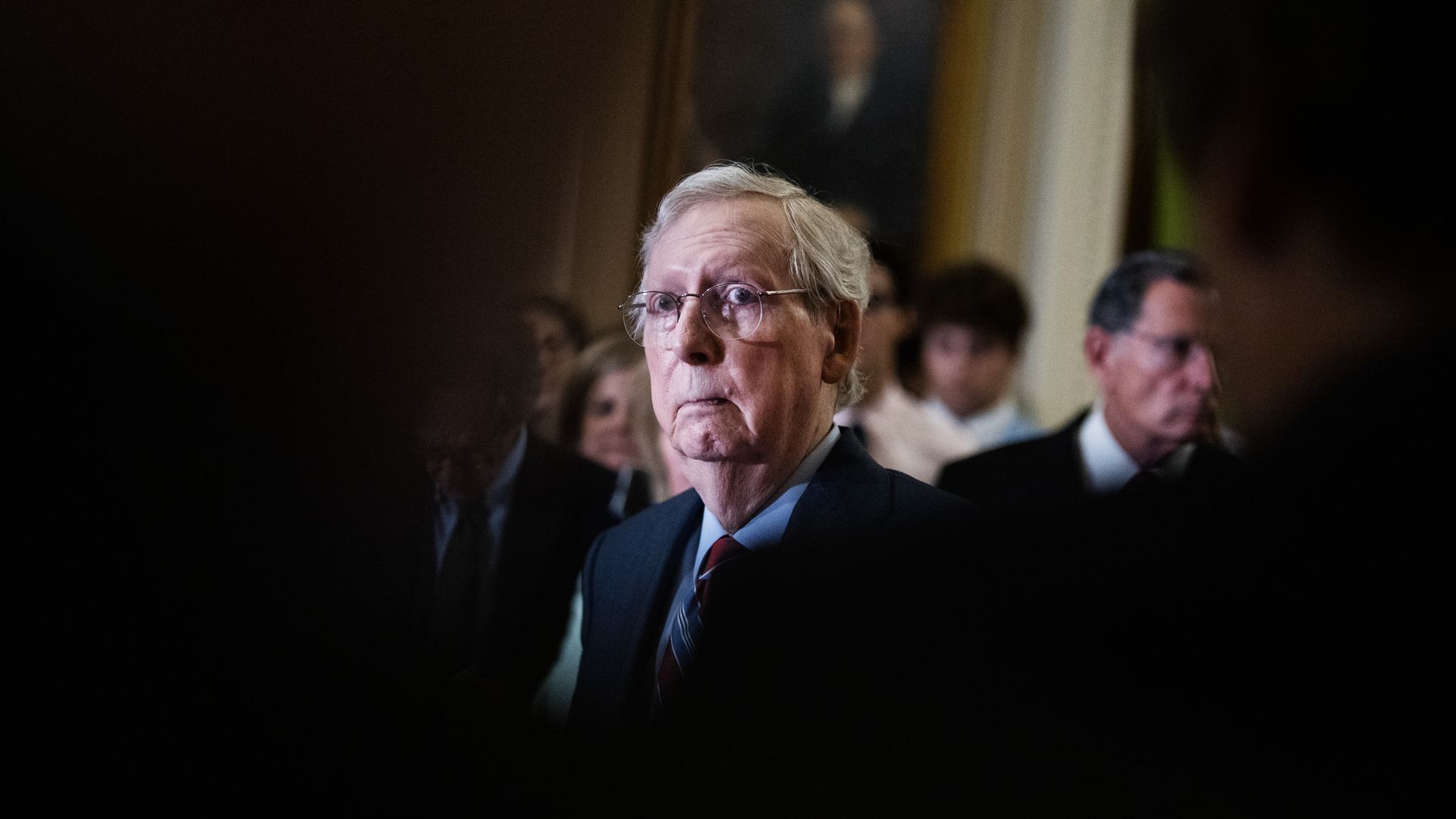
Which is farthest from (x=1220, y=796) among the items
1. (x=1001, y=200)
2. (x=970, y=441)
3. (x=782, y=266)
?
(x=1001, y=200)

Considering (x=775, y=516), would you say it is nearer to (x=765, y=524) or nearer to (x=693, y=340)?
(x=765, y=524)

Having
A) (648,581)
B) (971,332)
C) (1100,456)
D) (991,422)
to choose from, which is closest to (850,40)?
(971,332)

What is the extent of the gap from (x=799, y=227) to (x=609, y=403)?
5.85ft

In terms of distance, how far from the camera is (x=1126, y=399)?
3307 mm

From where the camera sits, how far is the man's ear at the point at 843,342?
2.07 meters

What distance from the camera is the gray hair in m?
1.96

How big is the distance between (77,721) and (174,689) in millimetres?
58

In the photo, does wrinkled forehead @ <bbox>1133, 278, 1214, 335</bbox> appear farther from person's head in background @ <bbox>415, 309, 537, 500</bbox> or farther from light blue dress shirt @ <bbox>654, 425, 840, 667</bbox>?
person's head in background @ <bbox>415, 309, 537, 500</bbox>

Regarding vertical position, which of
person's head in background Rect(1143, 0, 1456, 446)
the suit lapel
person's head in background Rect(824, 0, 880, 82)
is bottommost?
the suit lapel

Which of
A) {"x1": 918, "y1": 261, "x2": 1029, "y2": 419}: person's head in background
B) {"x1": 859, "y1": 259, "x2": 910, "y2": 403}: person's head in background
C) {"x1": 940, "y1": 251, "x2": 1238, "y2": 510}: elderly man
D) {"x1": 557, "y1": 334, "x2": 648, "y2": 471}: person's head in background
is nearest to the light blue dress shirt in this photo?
{"x1": 940, "y1": 251, "x2": 1238, "y2": 510}: elderly man

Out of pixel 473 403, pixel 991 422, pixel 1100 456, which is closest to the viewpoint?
pixel 473 403

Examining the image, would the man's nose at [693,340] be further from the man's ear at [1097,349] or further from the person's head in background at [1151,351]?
the man's ear at [1097,349]

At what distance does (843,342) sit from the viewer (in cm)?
212

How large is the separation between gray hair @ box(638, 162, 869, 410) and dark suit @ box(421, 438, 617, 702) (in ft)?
1.35
